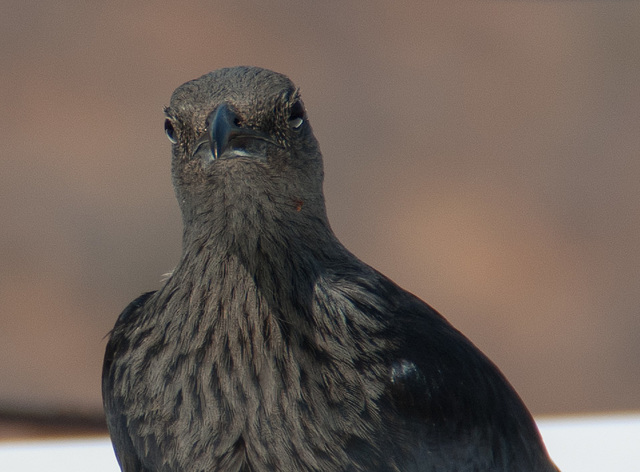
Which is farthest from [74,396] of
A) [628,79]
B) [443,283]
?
[628,79]

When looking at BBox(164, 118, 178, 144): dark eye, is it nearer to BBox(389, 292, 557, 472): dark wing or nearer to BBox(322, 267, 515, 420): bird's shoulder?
BBox(322, 267, 515, 420): bird's shoulder

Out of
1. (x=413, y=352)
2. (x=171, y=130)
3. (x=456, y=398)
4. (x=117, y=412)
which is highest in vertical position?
(x=171, y=130)

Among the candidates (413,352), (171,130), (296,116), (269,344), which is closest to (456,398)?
(413,352)

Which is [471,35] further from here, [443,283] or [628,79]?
[443,283]

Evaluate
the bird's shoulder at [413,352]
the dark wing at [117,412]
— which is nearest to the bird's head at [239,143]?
the bird's shoulder at [413,352]

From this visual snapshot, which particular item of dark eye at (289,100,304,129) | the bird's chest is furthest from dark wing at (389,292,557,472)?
dark eye at (289,100,304,129)

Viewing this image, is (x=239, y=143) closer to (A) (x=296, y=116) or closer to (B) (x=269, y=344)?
(A) (x=296, y=116)

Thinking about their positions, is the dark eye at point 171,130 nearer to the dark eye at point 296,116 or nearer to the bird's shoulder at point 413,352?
the dark eye at point 296,116
